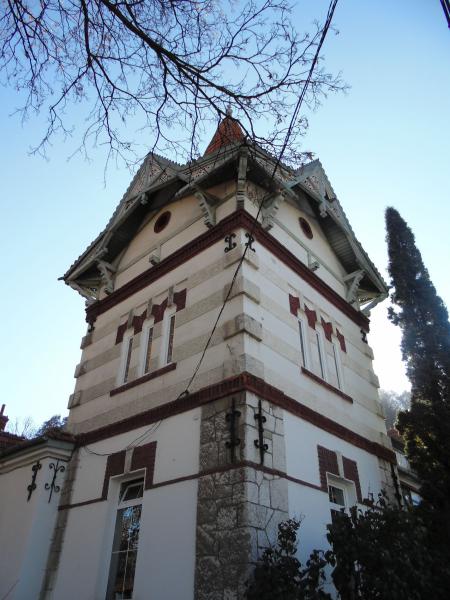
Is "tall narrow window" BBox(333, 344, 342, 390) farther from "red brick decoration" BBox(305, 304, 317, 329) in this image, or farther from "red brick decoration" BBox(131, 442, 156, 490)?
"red brick decoration" BBox(131, 442, 156, 490)

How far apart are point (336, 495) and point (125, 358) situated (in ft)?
17.9

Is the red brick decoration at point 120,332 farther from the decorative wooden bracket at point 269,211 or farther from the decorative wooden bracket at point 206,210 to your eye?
the decorative wooden bracket at point 269,211

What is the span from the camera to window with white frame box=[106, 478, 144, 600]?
7755 millimetres

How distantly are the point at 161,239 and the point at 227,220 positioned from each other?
277cm

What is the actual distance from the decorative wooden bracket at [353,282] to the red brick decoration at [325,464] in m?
5.35

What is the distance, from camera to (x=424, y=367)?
1160 cm

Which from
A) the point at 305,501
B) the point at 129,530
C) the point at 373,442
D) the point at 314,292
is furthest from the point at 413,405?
the point at 129,530

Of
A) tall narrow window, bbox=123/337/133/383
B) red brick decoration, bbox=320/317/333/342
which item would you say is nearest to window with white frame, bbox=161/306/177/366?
tall narrow window, bbox=123/337/133/383

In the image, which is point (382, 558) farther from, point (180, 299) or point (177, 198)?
point (177, 198)

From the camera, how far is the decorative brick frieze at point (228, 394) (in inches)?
294

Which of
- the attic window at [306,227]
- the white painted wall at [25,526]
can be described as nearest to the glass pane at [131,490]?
the white painted wall at [25,526]

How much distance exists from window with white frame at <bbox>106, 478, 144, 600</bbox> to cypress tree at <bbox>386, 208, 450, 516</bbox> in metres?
6.09

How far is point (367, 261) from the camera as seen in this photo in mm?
13352

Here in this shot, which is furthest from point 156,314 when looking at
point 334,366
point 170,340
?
point 334,366
